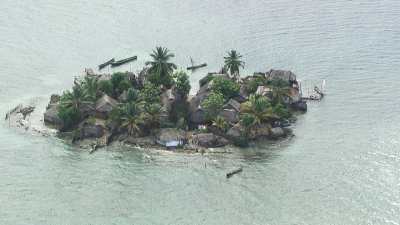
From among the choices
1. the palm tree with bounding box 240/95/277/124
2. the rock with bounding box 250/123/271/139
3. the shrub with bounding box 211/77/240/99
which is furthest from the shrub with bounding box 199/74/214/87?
the rock with bounding box 250/123/271/139

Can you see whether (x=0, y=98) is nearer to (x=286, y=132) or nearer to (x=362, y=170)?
(x=286, y=132)

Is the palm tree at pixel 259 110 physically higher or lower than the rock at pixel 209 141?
higher

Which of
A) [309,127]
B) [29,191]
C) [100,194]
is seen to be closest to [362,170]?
[309,127]

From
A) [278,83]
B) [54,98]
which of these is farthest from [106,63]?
[278,83]

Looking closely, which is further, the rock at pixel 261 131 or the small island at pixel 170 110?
the rock at pixel 261 131

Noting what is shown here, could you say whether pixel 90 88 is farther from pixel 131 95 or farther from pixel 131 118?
pixel 131 118

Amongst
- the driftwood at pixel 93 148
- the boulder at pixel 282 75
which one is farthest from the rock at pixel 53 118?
the boulder at pixel 282 75

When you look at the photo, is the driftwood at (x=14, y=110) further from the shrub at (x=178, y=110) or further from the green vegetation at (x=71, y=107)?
the shrub at (x=178, y=110)
